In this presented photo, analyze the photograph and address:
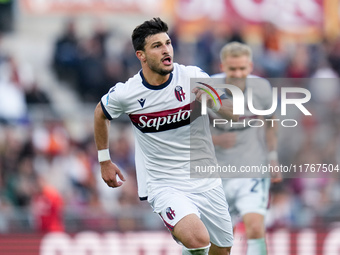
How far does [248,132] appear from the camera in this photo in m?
9.48

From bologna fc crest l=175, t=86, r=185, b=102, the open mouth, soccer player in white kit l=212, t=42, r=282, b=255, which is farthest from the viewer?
soccer player in white kit l=212, t=42, r=282, b=255

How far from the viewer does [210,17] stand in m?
18.1

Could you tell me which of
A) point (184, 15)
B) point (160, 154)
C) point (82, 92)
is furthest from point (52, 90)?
point (160, 154)

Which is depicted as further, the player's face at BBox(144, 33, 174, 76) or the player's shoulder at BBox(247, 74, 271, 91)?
the player's shoulder at BBox(247, 74, 271, 91)

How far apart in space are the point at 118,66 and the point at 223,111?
8.85 m

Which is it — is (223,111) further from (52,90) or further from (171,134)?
(52,90)

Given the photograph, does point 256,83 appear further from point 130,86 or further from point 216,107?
point 130,86

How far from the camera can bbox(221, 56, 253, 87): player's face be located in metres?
9.20

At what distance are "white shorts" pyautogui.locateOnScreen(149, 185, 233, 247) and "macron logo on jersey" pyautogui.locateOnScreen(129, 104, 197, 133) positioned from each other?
59 cm

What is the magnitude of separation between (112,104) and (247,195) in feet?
7.61

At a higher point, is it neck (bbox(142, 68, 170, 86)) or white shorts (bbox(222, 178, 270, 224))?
neck (bbox(142, 68, 170, 86))

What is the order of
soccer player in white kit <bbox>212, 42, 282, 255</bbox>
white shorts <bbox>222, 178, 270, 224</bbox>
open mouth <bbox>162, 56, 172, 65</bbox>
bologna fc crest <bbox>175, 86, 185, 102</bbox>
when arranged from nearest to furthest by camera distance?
open mouth <bbox>162, 56, 172, 65</bbox> → bologna fc crest <bbox>175, 86, 185, 102</bbox> → soccer player in white kit <bbox>212, 42, 282, 255</bbox> → white shorts <bbox>222, 178, 270, 224</bbox>

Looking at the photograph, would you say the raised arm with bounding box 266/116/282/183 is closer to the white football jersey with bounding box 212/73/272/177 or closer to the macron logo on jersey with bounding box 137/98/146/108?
the white football jersey with bounding box 212/73/272/177

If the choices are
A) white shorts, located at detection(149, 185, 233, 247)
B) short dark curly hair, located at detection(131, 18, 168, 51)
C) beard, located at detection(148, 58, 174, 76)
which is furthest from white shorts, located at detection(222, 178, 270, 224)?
short dark curly hair, located at detection(131, 18, 168, 51)
